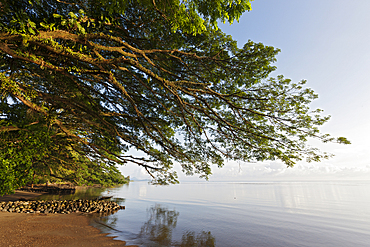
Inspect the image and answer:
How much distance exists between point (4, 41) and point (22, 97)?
9.74 ft

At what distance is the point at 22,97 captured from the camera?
6801 mm

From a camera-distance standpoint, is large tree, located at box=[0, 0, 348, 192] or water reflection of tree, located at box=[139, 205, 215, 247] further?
water reflection of tree, located at box=[139, 205, 215, 247]

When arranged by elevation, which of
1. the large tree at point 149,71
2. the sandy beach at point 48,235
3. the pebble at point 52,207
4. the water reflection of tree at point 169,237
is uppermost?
the large tree at point 149,71

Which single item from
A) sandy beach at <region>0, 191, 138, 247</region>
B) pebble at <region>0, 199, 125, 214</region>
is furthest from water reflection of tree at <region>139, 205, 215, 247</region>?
pebble at <region>0, 199, 125, 214</region>

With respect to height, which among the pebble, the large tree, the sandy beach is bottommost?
the sandy beach

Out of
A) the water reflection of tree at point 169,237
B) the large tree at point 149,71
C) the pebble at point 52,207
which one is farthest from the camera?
the pebble at point 52,207

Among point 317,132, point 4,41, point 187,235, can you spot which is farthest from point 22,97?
point 317,132

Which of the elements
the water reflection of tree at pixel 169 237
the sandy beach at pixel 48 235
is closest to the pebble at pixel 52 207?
the sandy beach at pixel 48 235

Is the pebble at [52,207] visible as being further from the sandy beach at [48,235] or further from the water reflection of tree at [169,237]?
the water reflection of tree at [169,237]

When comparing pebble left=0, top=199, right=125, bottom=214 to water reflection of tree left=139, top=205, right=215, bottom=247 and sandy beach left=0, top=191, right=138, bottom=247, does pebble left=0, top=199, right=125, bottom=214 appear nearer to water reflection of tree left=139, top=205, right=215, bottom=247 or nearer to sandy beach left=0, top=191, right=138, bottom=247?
sandy beach left=0, top=191, right=138, bottom=247

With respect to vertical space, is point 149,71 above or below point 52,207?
above

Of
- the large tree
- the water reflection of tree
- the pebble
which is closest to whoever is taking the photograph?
the large tree

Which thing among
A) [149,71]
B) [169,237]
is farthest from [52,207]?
[149,71]

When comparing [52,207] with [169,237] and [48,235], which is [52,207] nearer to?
[48,235]
